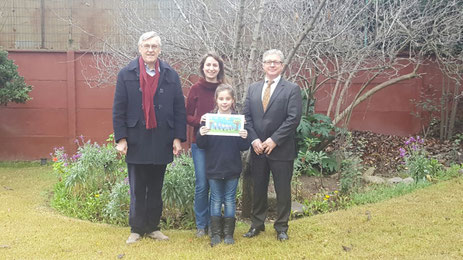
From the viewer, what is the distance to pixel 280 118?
13.8 ft

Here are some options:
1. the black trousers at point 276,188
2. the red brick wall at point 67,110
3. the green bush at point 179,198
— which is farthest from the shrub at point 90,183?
the red brick wall at point 67,110

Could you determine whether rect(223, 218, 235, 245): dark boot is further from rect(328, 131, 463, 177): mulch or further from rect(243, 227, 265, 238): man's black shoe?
rect(328, 131, 463, 177): mulch

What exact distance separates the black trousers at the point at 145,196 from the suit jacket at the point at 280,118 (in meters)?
1.01

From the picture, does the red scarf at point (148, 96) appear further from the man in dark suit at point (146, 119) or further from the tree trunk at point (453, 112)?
the tree trunk at point (453, 112)

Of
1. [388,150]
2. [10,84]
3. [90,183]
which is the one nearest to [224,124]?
[90,183]

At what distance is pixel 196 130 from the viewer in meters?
4.46

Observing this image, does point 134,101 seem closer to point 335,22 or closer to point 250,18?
point 250,18

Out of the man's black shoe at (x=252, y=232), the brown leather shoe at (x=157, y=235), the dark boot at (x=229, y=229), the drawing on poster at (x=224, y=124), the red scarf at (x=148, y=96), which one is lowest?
the brown leather shoe at (x=157, y=235)

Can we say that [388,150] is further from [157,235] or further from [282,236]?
[157,235]

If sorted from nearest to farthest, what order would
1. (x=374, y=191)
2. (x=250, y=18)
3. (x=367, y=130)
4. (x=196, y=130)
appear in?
(x=196, y=130) < (x=374, y=191) < (x=250, y=18) < (x=367, y=130)

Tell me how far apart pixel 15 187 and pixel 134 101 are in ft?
14.0

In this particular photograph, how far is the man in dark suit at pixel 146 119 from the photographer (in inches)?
160

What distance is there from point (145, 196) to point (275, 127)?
1.43 m

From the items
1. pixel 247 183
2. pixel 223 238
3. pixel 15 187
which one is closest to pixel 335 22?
pixel 247 183
